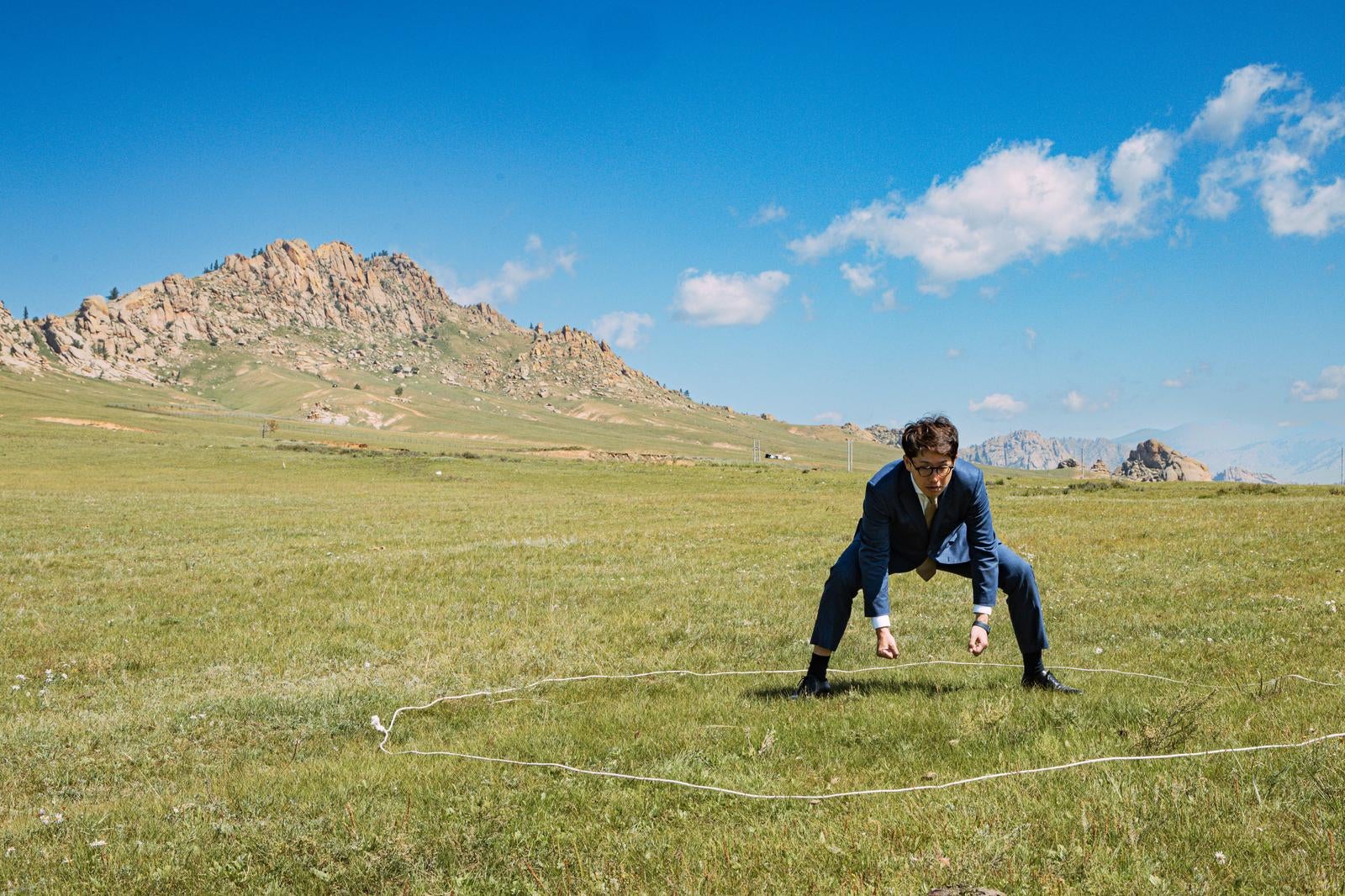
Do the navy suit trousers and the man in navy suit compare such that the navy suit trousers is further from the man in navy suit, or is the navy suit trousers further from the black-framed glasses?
the black-framed glasses

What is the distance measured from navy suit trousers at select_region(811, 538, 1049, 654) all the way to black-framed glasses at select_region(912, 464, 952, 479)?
1121 mm

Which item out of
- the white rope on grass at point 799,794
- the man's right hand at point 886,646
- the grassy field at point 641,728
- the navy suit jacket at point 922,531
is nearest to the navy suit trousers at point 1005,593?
the navy suit jacket at point 922,531

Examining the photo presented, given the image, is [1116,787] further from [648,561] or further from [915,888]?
[648,561]

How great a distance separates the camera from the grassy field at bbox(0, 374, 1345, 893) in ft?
16.3

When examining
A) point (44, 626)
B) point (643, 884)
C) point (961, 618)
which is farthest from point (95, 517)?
point (643, 884)

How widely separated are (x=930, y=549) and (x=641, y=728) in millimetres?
3413

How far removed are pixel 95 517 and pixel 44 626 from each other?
23204 mm

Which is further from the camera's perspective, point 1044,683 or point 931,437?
point 1044,683

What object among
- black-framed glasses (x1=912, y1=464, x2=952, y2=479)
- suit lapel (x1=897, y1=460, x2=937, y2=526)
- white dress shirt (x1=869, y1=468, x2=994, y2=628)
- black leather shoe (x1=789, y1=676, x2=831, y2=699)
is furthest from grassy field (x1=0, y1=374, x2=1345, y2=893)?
black-framed glasses (x1=912, y1=464, x2=952, y2=479)

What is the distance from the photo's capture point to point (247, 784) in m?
6.68

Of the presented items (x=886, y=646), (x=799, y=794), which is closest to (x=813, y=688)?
(x=886, y=646)

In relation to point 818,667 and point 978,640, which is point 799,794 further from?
point 818,667

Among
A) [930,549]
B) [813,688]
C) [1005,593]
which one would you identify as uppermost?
[930,549]

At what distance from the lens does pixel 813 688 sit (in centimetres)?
884
